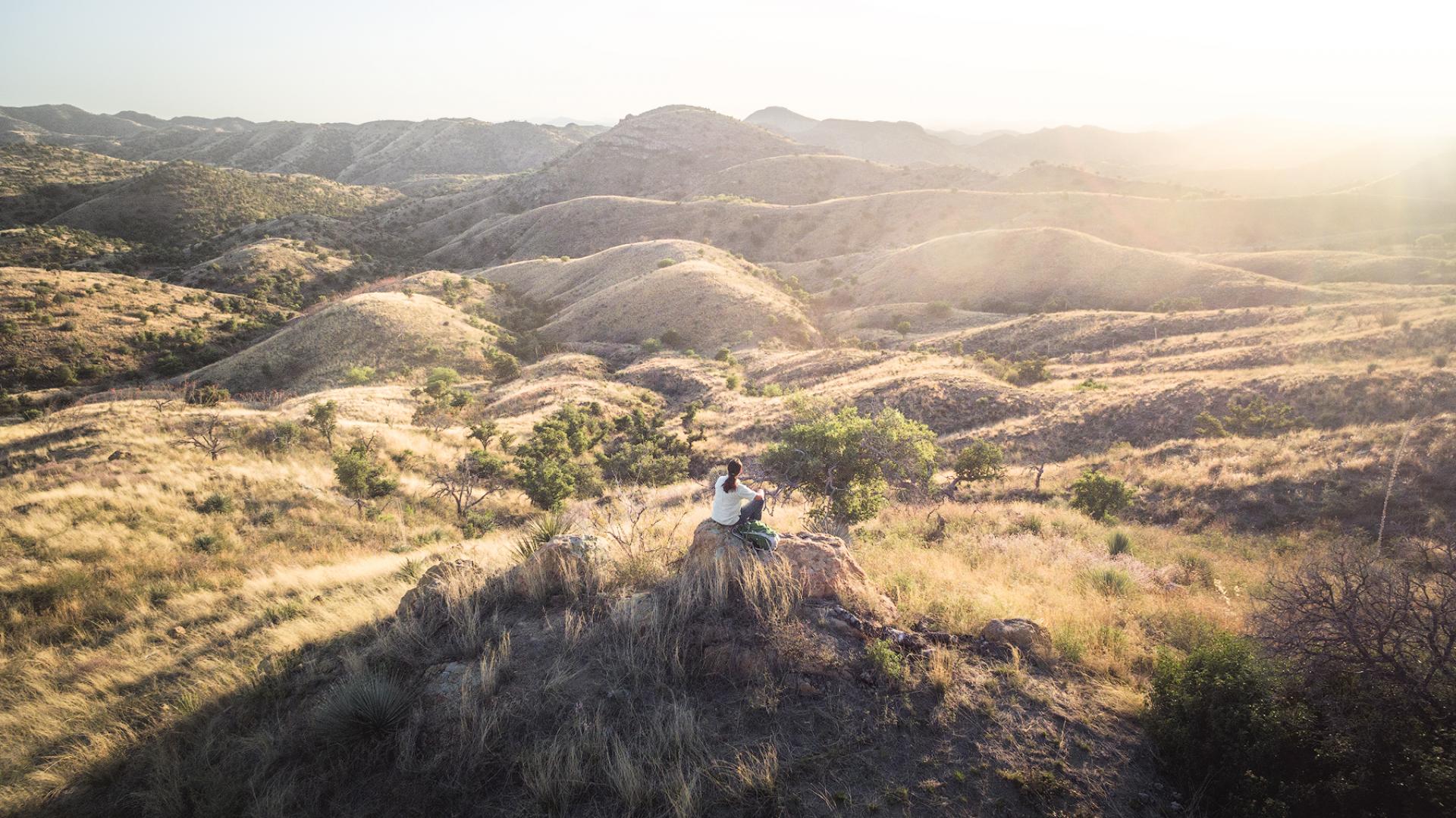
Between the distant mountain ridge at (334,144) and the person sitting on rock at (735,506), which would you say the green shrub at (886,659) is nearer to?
the person sitting on rock at (735,506)

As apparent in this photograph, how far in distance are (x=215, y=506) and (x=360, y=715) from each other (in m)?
11.5

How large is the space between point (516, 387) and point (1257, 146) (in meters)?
276

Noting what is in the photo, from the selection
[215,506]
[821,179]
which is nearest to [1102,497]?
[215,506]

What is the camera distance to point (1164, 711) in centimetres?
453

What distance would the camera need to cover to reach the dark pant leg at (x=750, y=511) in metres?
6.29

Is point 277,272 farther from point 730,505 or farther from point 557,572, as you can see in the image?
point 730,505

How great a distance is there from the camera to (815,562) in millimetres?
5984

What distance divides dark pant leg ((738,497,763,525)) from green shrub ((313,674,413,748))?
371cm

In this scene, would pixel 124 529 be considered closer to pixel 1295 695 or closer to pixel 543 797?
pixel 543 797

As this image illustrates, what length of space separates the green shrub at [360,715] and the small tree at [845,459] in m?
7.65

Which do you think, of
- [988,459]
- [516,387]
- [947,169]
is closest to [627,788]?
[988,459]

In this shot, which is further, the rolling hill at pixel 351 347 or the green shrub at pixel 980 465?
the rolling hill at pixel 351 347

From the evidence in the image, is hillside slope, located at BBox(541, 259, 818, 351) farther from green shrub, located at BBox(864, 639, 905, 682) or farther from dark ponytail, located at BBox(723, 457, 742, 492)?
green shrub, located at BBox(864, 639, 905, 682)

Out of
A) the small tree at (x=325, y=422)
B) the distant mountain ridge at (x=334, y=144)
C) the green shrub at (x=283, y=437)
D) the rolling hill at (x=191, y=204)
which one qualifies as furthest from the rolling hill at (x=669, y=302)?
the distant mountain ridge at (x=334, y=144)
